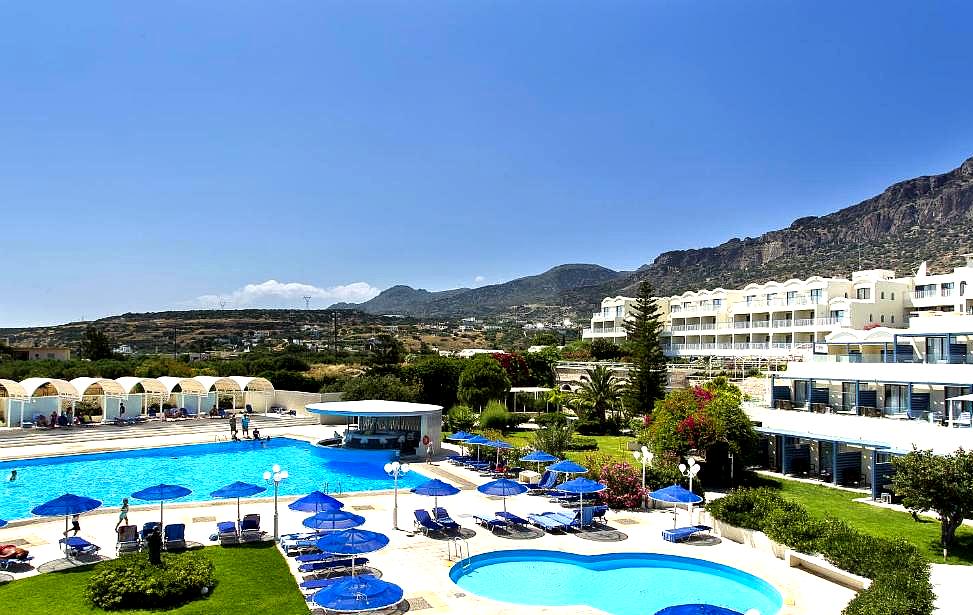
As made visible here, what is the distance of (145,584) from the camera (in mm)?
11273

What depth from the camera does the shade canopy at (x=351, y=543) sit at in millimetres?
12688

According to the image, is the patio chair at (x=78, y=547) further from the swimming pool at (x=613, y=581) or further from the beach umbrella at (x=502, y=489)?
the beach umbrella at (x=502, y=489)

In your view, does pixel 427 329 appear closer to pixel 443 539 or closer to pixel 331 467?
pixel 331 467

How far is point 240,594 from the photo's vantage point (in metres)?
11.9

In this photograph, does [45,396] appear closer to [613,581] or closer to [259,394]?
[259,394]

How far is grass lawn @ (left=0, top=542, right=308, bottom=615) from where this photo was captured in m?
11.0

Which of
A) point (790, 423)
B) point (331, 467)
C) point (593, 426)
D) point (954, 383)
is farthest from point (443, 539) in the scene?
point (593, 426)

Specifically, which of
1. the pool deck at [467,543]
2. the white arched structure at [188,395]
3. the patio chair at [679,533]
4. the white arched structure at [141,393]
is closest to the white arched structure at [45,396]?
the white arched structure at [141,393]

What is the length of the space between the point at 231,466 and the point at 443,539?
51.9 feet

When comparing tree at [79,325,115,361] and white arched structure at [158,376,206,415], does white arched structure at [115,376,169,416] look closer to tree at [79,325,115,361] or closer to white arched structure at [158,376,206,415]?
white arched structure at [158,376,206,415]

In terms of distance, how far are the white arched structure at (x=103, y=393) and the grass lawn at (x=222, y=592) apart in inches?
1156

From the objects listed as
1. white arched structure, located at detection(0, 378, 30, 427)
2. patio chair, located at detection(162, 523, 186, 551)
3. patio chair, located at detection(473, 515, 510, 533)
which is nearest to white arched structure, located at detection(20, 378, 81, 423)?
white arched structure, located at detection(0, 378, 30, 427)

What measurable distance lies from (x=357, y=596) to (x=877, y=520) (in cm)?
Result: 1385

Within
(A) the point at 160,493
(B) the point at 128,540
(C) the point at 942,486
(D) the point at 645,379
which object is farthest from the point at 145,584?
(D) the point at 645,379
